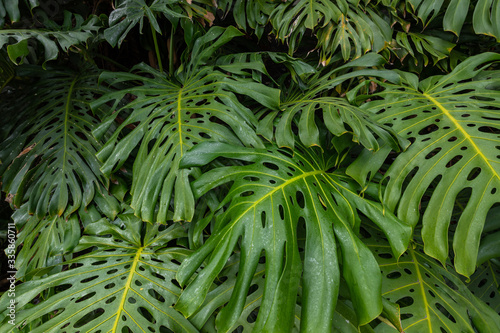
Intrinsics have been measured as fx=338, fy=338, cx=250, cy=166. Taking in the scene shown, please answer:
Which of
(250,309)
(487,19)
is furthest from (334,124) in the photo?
(487,19)

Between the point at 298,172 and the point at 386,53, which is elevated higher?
the point at 386,53

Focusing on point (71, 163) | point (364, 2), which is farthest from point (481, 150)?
point (71, 163)

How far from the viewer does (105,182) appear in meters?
1.12

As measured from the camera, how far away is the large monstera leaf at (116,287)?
0.80 m

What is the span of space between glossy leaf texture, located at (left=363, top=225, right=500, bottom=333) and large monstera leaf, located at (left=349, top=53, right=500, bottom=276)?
0.41 ft

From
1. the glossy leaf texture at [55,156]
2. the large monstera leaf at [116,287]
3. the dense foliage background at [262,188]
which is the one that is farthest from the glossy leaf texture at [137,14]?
Answer: the large monstera leaf at [116,287]

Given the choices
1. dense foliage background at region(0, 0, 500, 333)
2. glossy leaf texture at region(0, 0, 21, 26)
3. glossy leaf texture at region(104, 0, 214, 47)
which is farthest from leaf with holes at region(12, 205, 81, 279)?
glossy leaf texture at region(0, 0, 21, 26)

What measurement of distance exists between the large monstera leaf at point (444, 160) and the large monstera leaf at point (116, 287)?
56cm

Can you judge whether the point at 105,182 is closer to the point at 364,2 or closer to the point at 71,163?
the point at 71,163

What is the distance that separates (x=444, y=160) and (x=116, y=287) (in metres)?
0.87

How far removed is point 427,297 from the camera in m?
0.77

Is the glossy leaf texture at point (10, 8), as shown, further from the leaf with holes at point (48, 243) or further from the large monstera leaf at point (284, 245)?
the large monstera leaf at point (284, 245)

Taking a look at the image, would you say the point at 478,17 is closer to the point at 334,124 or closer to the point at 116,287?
the point at 334,124

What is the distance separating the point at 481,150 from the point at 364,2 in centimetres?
77
